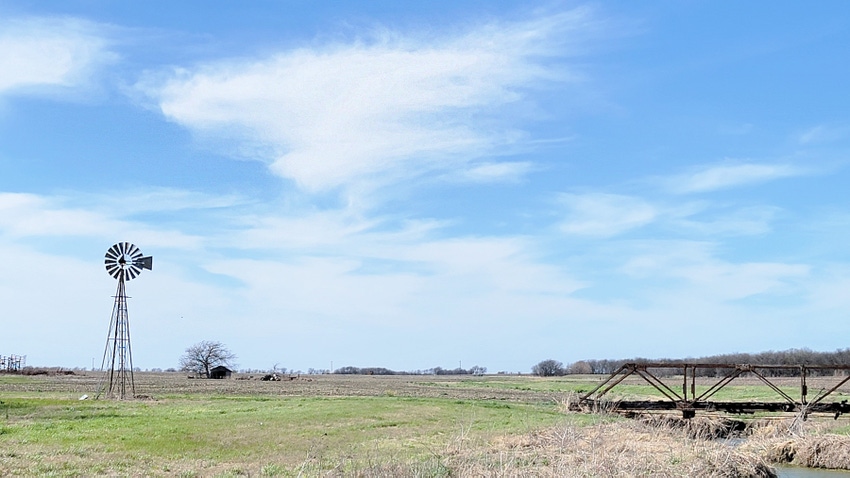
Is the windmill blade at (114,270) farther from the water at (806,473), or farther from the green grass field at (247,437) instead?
the water at (806,473)

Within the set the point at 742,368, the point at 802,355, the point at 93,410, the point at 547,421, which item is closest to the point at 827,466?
the point at 742,368

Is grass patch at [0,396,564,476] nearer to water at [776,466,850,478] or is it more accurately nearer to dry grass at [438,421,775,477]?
dry grass at [438,421,775,477]

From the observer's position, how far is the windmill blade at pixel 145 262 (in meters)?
53.5

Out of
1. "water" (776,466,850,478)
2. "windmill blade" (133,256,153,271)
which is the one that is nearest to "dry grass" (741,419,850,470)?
"water" (776,466,850,478)

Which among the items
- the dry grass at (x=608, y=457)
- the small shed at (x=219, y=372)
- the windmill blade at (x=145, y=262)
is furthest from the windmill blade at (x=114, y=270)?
the small shed at (x=219, y=372)

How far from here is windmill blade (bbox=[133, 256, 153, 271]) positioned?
176 ft

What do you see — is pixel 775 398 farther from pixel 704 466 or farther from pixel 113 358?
pixel 113 358

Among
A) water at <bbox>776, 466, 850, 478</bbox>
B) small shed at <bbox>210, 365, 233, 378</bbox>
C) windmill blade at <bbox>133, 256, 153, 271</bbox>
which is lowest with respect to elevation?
small shed at <bbox>210, 365, 233, 378</bbox>

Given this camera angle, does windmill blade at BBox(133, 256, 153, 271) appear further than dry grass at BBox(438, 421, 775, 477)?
Yes

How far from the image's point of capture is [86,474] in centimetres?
1830

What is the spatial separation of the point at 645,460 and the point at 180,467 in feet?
39.1

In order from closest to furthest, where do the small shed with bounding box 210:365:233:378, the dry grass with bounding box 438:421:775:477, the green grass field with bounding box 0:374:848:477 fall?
the dry grass with bounding box 438:421:775:477
the green grass field with bounding box 0:374:848:477
the small shed with bounding box 210:365:233:378

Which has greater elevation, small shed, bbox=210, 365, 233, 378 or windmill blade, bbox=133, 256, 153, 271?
windmill blade, bbox=133, 256, 153, 271

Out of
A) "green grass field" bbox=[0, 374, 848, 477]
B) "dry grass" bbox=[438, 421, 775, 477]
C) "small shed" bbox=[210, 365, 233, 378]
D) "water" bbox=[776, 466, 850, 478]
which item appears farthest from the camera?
"small shed" bbox=[210, 365, 233, 378]
